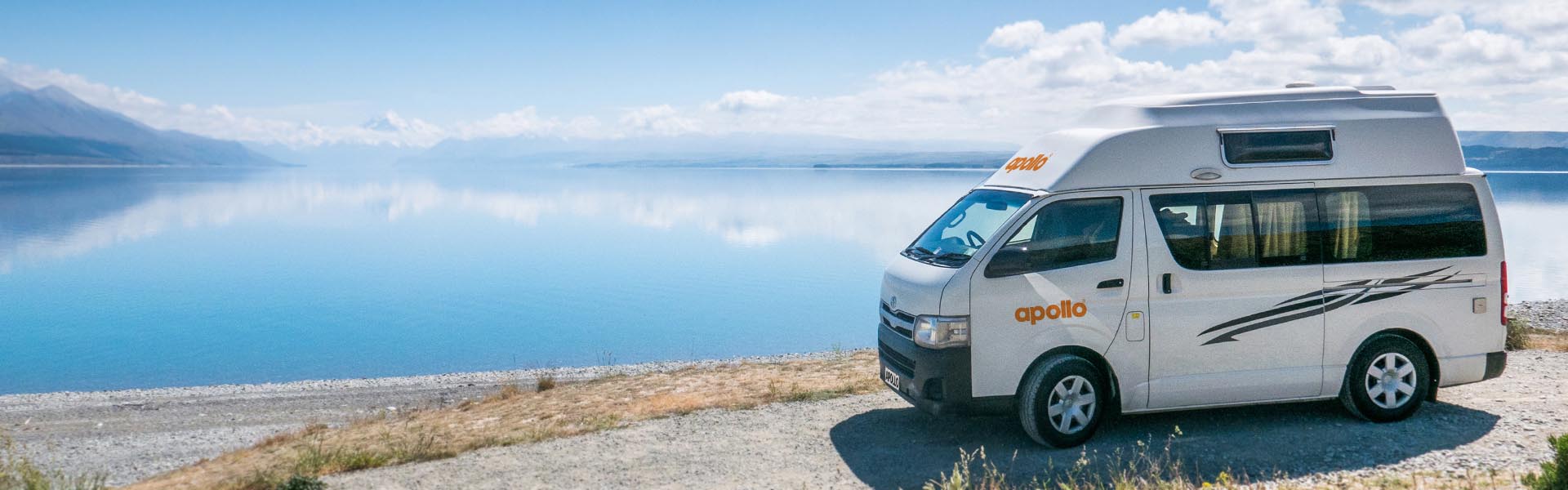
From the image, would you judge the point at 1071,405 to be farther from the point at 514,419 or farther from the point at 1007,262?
the point at 514,419

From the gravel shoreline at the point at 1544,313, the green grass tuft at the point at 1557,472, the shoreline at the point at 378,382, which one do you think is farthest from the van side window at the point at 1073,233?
the gravel shoreline at the point at 1544,313

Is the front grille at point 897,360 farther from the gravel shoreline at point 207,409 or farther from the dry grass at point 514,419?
the dry grass at point 514,419

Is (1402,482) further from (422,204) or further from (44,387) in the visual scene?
(422,204)

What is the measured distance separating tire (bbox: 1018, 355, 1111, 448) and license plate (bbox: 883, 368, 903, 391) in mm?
1122

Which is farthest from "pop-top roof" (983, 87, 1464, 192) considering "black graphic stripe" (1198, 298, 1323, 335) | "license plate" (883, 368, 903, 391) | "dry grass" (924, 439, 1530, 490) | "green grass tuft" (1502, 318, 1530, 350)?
"green grass tuft" (1502, 318, 1530, 350)

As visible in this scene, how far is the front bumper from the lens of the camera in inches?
320

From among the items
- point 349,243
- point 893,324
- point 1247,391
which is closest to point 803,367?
point 893,324

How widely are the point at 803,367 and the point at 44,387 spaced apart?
844 inches

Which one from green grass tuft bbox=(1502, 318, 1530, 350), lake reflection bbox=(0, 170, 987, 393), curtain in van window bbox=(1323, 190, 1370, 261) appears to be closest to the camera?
curtain in van window bbox=(1323, 190, 1370, 261)

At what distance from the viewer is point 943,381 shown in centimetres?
817

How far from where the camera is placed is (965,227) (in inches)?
347

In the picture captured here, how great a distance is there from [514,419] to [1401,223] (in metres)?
10.7

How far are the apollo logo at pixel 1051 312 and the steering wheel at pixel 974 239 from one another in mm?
684

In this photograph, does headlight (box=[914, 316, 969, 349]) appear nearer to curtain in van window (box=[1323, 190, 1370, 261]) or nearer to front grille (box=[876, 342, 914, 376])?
front grille (box=[876, 342, 914, 376])
